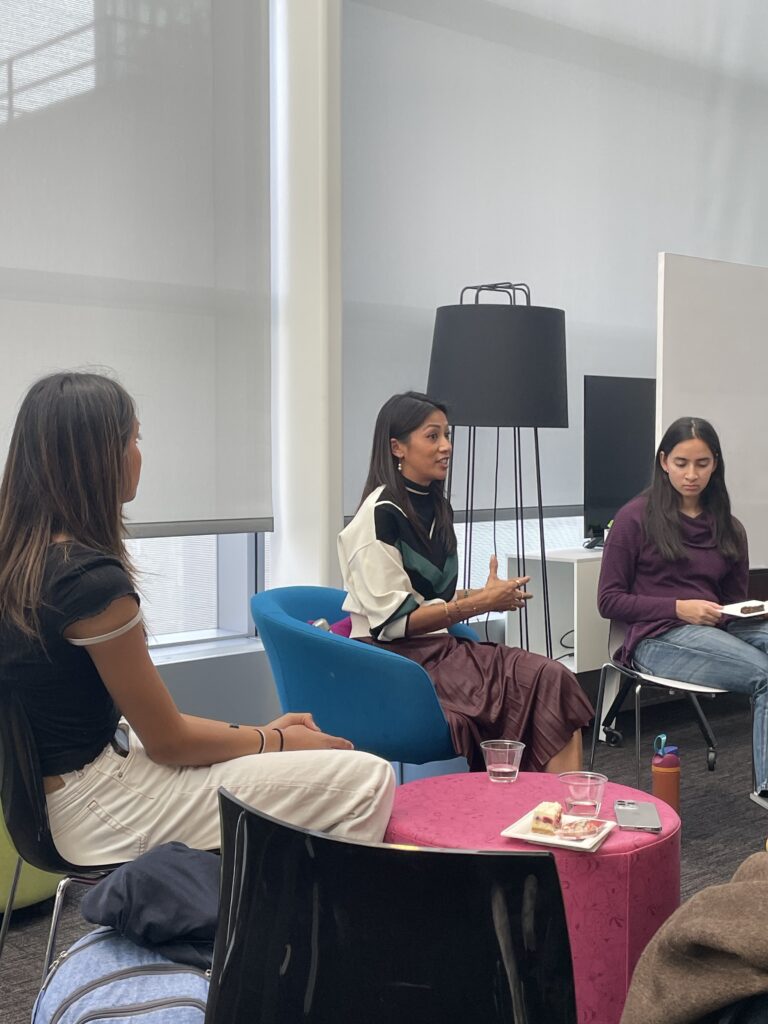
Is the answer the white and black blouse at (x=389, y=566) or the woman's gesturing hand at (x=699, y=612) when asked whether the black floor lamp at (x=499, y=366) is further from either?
the woman's gesturing hand at (x=699, y=612)

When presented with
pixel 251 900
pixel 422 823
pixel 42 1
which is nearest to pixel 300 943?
pixel 251 900

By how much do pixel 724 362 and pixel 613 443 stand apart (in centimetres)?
57

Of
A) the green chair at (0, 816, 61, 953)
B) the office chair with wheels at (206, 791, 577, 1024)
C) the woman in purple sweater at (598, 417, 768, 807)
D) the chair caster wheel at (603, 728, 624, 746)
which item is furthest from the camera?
the chair caster wheel at (603, 728, 624, 746)

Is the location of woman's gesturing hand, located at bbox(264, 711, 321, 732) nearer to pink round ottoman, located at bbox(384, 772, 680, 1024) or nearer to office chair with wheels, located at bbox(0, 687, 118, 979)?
pink round ottoman, located at bbox(384, 772, 680, 1024)

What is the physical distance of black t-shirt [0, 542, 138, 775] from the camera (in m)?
1.96

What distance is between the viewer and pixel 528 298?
4.75m

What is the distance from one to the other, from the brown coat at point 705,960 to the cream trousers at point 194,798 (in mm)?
935

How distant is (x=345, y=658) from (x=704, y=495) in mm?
1633

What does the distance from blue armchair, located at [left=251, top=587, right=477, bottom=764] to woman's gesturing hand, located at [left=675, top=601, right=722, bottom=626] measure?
110cm

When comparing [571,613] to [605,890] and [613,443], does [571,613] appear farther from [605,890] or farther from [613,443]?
[605,890]

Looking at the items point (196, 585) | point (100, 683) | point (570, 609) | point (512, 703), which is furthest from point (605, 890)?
point (570, 609)

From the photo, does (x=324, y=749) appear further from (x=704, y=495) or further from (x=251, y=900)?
(x=704, y=495)

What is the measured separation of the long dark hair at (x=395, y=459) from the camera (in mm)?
3459

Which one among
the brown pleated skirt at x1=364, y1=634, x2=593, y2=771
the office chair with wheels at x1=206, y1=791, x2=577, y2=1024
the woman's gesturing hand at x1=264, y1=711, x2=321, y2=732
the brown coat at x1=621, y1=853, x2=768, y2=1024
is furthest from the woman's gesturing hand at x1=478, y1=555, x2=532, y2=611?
the office chair with wheels at x1=206, y1=791, x2=577, y2=1024
